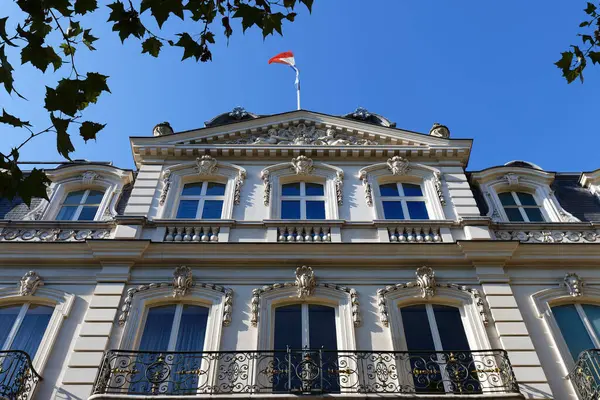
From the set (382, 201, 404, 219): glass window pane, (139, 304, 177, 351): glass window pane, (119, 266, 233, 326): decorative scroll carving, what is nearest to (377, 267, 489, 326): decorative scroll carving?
(382, 201, 404, 219): glass window pane

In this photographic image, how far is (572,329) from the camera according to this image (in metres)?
10.9

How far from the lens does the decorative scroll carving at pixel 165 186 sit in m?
13.5

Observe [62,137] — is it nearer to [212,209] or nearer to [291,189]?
[212,209]

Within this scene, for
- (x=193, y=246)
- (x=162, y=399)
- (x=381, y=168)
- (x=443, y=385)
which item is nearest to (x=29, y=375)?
(x=162, y=399)

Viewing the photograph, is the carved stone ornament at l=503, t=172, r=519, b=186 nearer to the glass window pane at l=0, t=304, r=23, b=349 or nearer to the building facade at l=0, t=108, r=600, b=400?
the building facade at l=0, t=108, r=600, b=400

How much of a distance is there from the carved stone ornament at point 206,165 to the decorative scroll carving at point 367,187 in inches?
156

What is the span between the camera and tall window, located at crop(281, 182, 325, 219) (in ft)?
44.1

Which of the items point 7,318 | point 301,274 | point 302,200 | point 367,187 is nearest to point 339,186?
point 367,187

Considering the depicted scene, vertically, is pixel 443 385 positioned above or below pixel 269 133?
below

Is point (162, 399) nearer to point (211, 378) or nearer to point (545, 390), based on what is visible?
point (211, 378)

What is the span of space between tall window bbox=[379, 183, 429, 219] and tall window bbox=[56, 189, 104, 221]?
7517 millimetres

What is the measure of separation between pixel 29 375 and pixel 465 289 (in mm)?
8539

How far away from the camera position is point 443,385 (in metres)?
9.57

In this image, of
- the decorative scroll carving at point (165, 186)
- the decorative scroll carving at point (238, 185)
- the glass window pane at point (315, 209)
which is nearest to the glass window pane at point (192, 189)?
the decorative scroll carving at point (165, 186)
